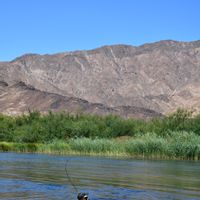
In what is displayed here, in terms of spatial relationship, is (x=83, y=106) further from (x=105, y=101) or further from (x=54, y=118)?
(x=54, y=118)

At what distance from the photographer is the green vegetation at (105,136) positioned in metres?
54.1

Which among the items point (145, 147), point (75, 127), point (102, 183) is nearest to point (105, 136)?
point (75, 127)

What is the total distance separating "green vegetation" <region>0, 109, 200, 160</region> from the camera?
177 ft

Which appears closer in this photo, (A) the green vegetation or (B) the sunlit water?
(B) the sunlit water

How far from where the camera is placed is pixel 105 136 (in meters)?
85.9

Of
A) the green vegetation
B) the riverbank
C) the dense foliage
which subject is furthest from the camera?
the dense foliage

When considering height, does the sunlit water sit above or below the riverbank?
below

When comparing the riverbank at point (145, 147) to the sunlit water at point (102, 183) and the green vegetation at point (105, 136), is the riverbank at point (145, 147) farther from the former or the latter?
the sunlit water at point (102, 183)

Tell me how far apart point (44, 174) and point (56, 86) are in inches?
6446

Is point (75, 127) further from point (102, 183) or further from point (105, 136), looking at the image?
point (102, 183)

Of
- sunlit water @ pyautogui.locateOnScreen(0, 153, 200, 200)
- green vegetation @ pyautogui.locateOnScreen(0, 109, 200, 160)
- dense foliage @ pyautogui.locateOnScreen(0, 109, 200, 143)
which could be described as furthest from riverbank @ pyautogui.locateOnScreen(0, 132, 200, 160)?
dense foliage @ pyautogui.locateOnScreen(0, 109, 200, 143)

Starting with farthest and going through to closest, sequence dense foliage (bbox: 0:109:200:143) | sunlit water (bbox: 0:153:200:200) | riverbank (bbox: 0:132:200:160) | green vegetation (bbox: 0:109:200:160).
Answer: dense foliage (bbox: 0:109:200:143) < green vegetation (bbox: 0:109:200:160) < riverbank (bbox: 0:132:200:160) < sunlit water (bbox: 0:153:200:200)

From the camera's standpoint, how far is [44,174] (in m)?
33.8

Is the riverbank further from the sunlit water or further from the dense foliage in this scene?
the dense foliage
